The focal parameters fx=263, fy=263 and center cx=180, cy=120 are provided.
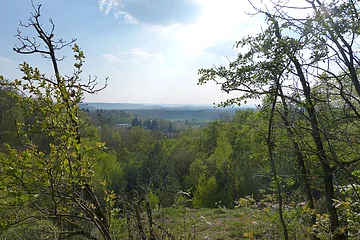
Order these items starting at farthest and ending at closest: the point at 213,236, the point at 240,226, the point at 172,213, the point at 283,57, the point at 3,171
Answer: the point at 240,226 < the point at 213,236 < the point at 172,213 < the point at 283,57 < the point at 3,171

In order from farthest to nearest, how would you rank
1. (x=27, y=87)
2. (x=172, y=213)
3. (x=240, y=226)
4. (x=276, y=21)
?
(x=240, y=226)
(x=172, y=213)
(x=276, y=21)
(x=27, y=87)

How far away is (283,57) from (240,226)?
26.4ft

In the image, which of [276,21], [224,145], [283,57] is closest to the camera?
[283,57]

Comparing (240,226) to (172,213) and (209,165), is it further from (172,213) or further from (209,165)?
(209,165)

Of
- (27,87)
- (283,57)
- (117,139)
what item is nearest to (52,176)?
(27,87)

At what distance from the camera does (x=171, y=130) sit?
65188mm

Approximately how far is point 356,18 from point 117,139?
33.4 metres

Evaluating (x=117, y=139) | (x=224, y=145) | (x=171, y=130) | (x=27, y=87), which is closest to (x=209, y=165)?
(x=224, y=145)

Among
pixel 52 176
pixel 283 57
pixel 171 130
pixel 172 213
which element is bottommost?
pixel 171 130

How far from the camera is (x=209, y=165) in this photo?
2066 cm

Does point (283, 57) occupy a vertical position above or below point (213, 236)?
above

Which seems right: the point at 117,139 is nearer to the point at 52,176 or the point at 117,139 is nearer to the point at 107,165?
the point at 107,165

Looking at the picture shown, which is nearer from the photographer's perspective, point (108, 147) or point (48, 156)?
point (48, 156)

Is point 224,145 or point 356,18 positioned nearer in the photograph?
point 356,18
